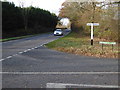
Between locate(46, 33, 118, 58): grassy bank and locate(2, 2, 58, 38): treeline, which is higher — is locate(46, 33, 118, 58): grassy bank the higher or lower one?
the lower one

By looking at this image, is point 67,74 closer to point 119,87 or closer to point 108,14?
point 119,87

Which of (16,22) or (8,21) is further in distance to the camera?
(16,22)

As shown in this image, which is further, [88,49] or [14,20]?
[14,20]

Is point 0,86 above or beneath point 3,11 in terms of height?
beneath

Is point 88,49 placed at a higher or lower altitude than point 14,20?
lower

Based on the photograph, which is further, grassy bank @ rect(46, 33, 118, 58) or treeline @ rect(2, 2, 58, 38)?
treeline @ rect(2, 2, 58, 38)

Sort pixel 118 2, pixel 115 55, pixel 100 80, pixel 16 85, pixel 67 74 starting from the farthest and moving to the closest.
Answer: pixel 118 2 < pixel 115 55 < pixel 67 74 < pixel 100 80 < pixel 16 85

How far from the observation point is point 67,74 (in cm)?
609

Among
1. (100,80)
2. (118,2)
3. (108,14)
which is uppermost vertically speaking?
(118,2)

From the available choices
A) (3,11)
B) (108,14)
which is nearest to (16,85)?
(108,14)

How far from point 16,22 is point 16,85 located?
118ft

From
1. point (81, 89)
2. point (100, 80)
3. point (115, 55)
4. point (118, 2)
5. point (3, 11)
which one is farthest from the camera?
point (3, 11)

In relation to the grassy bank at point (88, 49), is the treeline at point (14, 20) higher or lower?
higher

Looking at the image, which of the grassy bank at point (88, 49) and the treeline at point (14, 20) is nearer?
the grassy bank at point (88, 49)
